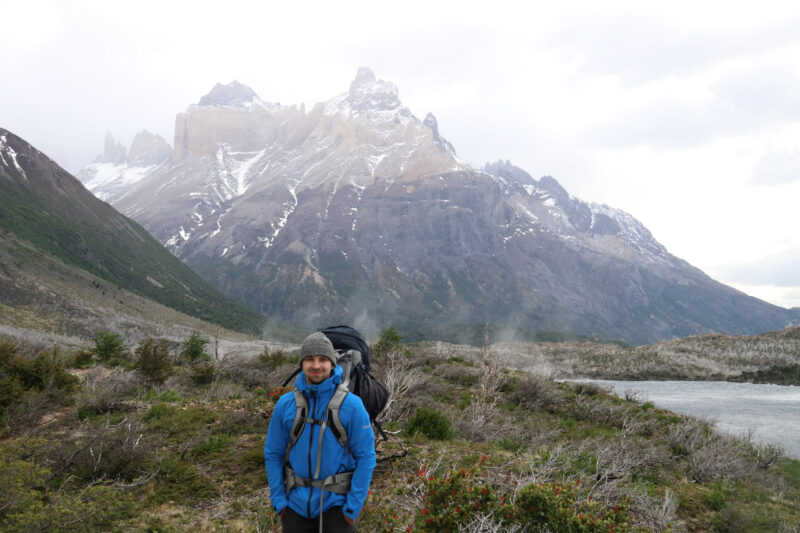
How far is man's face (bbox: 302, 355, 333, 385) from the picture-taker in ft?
12.4

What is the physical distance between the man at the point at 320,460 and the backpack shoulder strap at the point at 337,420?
21mm

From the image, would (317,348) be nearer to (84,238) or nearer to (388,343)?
(388,343)

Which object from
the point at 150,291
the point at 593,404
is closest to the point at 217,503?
the point at 593,404

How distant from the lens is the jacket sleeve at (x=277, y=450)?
12.2 ft

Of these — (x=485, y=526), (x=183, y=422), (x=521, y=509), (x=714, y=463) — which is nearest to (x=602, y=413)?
(x=714, y=463)

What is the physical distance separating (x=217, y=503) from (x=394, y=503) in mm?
2961

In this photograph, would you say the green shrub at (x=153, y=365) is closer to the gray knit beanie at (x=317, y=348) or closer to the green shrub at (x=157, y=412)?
the green shrub at (x=157, y=412)

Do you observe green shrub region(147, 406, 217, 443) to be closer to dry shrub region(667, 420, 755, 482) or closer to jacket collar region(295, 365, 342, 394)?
jacket collar region(295, 365, 342, 394)

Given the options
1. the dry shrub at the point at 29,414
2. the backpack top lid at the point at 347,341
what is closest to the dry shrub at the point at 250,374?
the dry shrub at the point at 29,414

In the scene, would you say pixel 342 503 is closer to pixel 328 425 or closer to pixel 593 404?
pixel 328 425

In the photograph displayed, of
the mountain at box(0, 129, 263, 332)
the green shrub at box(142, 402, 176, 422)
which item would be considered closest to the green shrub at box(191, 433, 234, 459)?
the green shrub at box(142, 402, 176, 422)

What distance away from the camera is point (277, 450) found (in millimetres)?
3832

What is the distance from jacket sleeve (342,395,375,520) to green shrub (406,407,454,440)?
18.7 ft

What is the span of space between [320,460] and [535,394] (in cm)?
1419
